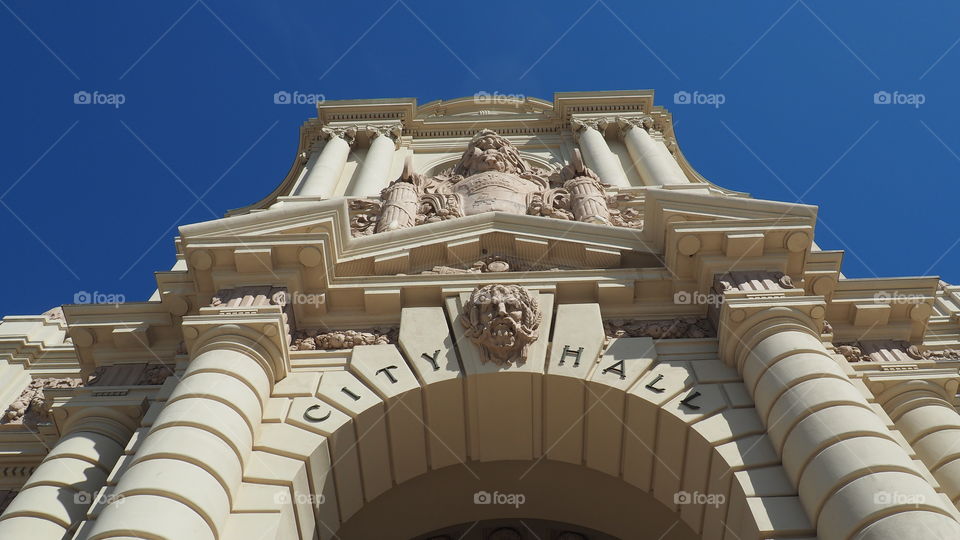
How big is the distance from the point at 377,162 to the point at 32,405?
12320 millimetres

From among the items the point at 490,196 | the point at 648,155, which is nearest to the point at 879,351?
the point at 490,196

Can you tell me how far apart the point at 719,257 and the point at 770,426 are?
3.38 metres

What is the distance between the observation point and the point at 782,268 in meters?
12.6

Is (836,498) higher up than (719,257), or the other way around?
(719,257)

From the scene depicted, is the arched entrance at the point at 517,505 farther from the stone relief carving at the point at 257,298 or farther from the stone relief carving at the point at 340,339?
the stone relief carving at the point at 257,298

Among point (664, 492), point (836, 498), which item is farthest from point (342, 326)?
point (836, 498)

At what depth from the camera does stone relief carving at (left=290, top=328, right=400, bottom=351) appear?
41.0 ft

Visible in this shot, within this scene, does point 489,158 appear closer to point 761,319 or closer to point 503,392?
→ point 503,392

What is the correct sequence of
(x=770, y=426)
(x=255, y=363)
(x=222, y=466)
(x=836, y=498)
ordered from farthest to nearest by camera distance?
(x=255, y=363)
(x=770, y=426)
(x=222, y=466)
(x=836, y=498)

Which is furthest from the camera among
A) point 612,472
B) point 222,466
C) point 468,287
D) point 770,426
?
point 468,287

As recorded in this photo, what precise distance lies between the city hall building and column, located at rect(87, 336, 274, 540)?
3 cm

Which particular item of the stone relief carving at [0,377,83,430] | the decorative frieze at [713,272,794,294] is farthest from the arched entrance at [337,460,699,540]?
the stone relief carving at [0,377,83,430]

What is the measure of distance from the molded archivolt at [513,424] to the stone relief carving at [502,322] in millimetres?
159

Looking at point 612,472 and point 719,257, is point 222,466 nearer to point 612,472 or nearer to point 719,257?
point 612,472
